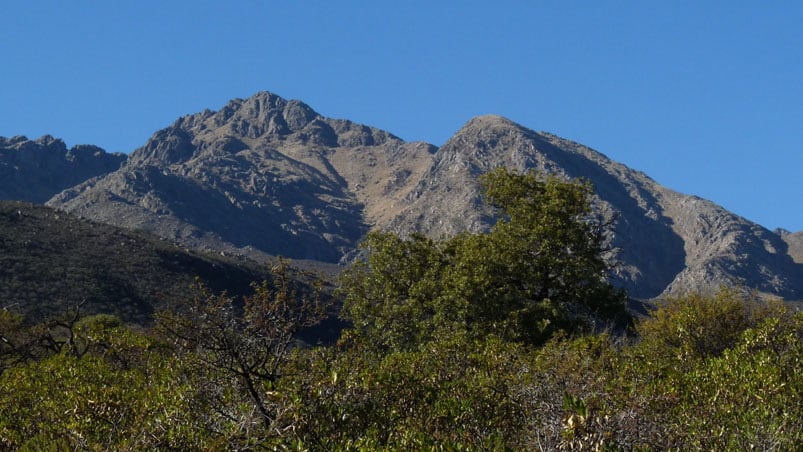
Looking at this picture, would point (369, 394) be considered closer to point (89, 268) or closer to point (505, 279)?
point (505, 279)

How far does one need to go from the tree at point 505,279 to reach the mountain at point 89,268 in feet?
113

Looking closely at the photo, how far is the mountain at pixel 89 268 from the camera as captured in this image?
7906 centimetres

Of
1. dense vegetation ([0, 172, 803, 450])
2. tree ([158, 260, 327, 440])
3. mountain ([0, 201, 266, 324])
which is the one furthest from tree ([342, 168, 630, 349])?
mountain ([0, 201, 266, 324])

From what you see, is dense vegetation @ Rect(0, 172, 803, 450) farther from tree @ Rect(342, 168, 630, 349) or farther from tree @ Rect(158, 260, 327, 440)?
tree @ Rect(342, 168, 630, 349)

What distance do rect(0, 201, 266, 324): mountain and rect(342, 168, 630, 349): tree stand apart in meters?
34.6

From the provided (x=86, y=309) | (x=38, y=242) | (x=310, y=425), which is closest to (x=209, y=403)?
(x=310, y=425)

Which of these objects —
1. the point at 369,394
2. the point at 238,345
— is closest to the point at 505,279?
the point at 369,394

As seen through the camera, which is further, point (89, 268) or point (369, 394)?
point (89, 268)

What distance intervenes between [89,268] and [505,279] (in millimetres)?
69492

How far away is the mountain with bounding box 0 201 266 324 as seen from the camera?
79.1 m

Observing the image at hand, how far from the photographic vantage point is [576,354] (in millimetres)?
19328

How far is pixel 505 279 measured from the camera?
119 feet

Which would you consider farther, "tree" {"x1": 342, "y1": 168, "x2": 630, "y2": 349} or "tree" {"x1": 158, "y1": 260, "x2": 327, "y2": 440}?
"tree" {"x1": 342, "y1": 168, "x2": 630, "y2": 349}

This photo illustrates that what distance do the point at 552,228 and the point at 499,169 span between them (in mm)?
5827
